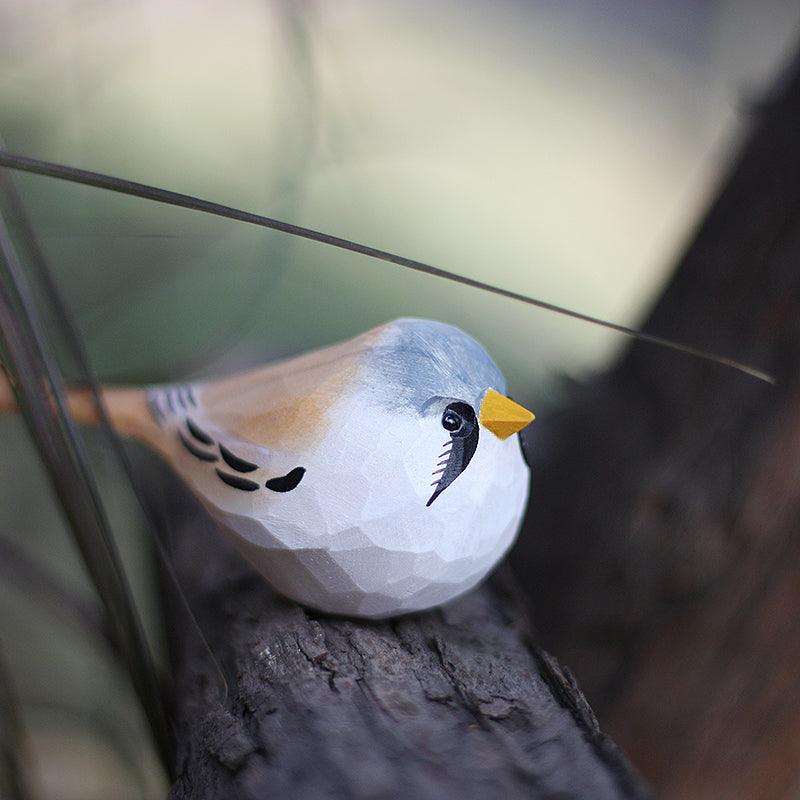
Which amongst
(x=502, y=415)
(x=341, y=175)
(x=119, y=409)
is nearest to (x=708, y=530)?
(x=502, y=415)

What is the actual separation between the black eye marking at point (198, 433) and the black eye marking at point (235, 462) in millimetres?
14

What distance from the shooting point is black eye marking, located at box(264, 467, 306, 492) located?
45 centimetres

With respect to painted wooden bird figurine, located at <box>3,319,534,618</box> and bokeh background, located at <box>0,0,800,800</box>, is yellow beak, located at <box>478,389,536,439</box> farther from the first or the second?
bokeh background, located at <box>0,0,800,800</box>

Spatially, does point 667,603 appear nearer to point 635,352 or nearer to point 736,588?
point 736,588

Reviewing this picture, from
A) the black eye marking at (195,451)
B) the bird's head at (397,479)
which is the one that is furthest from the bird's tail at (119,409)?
the bird's head at (397,479)

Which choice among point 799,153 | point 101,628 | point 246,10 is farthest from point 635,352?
point 246,10

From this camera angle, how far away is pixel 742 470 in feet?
2.17

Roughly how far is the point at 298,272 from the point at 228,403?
3.21 feet

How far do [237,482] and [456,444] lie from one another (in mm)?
118

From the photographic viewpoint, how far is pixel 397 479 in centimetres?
44

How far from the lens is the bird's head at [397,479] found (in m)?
0.45

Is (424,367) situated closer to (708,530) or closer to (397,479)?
(397,479)

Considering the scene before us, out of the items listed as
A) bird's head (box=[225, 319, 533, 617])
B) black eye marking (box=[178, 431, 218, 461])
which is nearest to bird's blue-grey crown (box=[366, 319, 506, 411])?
bird's head (box=[225, 319, 533, 617])

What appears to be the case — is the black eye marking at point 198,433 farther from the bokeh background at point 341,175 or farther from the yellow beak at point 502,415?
the bokeh background at point 341,175
